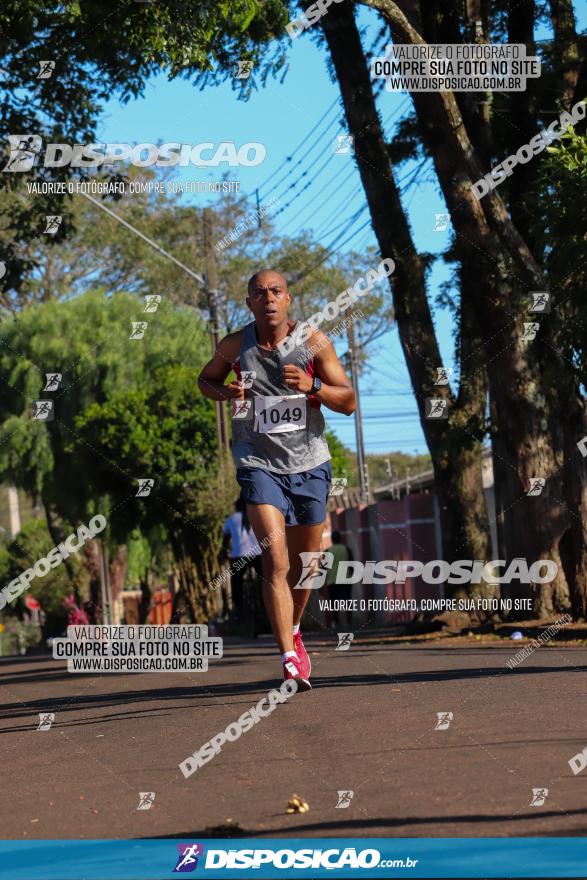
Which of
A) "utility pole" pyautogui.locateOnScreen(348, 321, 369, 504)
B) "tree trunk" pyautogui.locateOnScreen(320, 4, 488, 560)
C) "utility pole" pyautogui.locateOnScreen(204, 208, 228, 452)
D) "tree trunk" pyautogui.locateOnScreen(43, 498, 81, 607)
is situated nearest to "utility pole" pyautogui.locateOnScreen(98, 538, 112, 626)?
"tree trunk" pyautogui.locateOnScreen(43, 498, 81, 607)

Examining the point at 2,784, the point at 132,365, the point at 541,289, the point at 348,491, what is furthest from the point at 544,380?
the point at 348,491

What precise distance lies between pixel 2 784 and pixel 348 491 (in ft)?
152

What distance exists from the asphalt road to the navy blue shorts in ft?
3.21

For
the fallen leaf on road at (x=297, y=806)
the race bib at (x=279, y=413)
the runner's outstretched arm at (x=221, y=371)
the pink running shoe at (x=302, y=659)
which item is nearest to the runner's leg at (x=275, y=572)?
the pink running shoe at (x=302, y=659)

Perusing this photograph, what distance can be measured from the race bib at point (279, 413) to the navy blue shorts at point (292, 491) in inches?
8.9

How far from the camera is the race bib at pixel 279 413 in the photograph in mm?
7516

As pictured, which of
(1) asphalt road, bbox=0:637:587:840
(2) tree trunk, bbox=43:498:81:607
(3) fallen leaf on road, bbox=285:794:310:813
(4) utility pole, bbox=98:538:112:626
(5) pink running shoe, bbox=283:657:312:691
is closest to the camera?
(1) asphalt road, bbox=0:637:587:840

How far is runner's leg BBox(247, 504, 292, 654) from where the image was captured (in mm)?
7422

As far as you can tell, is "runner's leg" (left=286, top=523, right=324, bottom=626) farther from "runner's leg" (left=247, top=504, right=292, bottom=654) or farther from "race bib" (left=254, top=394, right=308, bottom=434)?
"race bib" (left=254, top=394, right=308, bottom=434)

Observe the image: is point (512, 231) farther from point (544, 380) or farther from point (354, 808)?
point (354, 808)

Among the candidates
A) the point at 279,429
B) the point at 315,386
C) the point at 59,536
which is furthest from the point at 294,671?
the point at 59,536

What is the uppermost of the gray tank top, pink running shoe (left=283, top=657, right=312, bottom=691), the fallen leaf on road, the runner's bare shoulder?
the runner's bare shoulder

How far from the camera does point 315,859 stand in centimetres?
407

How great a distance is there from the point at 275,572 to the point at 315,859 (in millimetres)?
3420
